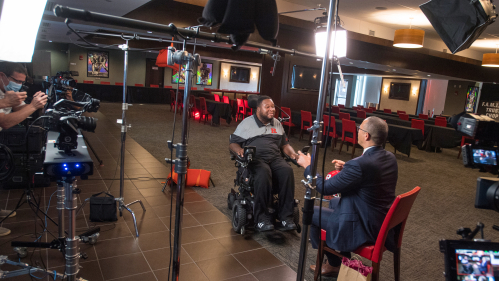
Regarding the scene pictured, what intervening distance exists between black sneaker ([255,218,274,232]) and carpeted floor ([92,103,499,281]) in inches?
4.7

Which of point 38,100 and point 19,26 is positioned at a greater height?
point 19,26

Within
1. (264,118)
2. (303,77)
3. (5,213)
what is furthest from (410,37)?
(5,213)

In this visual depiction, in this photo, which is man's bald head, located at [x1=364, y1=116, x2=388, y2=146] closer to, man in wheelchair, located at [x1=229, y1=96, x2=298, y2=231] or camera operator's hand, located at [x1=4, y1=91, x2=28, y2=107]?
man in wheelchair, located at [x1=229, y1=96, x2=298, y2=231]

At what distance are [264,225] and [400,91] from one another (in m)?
17.7

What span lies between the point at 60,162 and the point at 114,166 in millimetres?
3660

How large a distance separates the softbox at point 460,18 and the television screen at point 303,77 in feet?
24.8

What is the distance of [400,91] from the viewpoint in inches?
715

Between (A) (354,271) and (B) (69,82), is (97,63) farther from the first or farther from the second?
(A) (354,271)

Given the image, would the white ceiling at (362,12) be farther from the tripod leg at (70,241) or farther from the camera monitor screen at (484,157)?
the camera monitor screen at (484,157)

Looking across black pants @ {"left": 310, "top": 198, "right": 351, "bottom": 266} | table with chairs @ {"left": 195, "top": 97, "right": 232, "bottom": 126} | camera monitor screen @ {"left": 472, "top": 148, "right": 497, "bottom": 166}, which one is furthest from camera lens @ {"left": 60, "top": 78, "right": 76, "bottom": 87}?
table with chairs @ {"left": 195, "top": 97, "right": 232, "bottom": 126}

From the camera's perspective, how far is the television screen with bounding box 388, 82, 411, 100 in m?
17.8

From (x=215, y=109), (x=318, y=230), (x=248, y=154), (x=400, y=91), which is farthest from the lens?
(x=400, y=91)

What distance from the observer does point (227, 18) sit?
4.55 feet

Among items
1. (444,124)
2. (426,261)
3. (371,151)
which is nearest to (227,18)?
(371,151)
